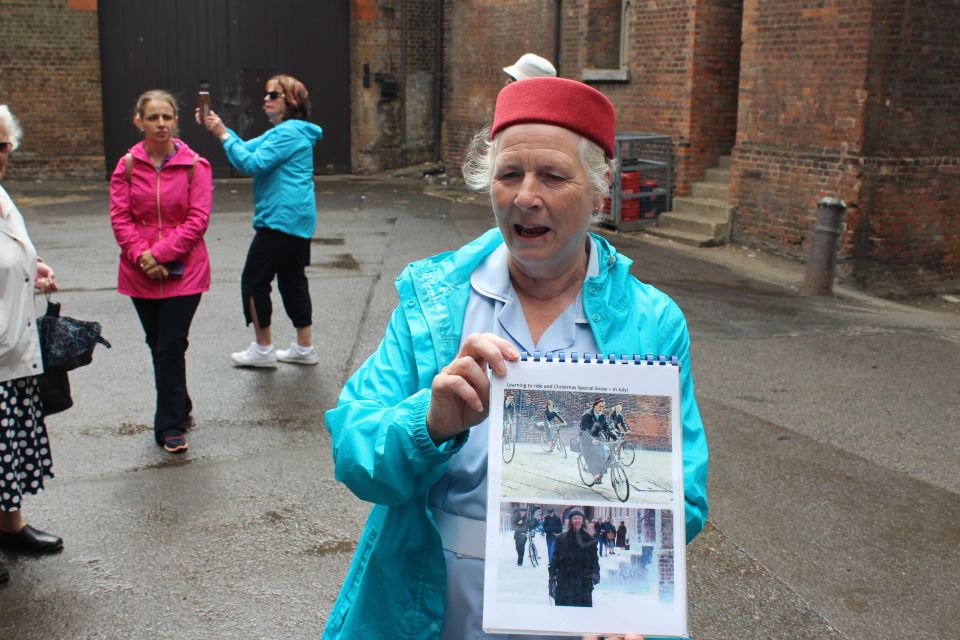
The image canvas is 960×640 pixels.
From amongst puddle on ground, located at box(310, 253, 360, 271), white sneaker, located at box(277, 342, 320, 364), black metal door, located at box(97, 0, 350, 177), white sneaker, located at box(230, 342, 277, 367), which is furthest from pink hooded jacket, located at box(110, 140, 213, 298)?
black metal door, located at box(97, 0, 350, 177)

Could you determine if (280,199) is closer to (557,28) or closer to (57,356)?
(57,356)

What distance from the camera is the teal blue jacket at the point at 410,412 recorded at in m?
1.84

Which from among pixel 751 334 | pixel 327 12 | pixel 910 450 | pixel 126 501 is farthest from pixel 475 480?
pixel 327 12

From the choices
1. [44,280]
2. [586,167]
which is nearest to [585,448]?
[586,167]

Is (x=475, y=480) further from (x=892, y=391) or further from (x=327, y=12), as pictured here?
(x=327, y=12)

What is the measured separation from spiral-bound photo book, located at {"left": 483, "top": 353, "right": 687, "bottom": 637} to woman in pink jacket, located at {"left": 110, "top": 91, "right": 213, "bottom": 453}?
4.18m

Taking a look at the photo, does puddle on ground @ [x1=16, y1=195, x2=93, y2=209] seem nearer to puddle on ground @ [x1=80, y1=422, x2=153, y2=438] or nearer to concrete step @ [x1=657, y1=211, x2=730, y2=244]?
concrete step @ [x1=657, y1=211, x2=730, y2=244]

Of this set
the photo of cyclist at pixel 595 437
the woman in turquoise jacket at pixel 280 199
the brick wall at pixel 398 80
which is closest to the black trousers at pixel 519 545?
the photo of cyclist at pixel 595 437

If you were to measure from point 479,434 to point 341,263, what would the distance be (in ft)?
30.8

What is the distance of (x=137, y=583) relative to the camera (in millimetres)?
4113

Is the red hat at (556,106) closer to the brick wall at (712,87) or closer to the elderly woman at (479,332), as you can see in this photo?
the elderly woman at (479,332)

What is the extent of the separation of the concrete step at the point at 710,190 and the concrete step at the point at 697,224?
464mm

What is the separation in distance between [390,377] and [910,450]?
4.62 meters

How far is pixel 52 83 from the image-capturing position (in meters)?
18.4
